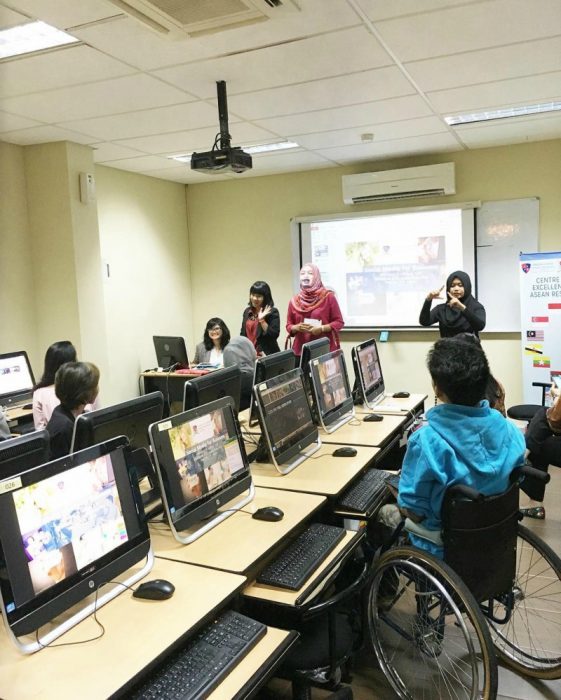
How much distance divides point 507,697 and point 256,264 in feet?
16.8

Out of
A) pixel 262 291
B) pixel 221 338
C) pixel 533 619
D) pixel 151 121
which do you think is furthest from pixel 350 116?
pixel 533 619

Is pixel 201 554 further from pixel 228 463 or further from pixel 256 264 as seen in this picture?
pixel 256 264

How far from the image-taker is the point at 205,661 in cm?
Result: 149

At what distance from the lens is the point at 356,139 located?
4922mm

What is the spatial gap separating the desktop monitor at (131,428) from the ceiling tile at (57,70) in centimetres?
175

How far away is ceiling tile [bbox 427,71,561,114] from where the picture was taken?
3590 mm

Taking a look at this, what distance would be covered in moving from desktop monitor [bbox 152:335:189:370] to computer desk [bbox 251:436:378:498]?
9.70ft

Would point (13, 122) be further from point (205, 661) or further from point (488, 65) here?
point (205, 661)

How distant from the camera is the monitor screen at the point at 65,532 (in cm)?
143

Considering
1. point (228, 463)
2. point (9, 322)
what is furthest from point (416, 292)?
point (228, 463)

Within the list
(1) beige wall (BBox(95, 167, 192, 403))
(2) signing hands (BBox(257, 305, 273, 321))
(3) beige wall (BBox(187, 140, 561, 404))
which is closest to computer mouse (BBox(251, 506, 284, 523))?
(1) beige wall (BBox(95, 167, 192, 403))

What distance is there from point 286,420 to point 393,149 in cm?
357

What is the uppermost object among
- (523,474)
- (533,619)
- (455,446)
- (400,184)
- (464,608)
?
(400,184)

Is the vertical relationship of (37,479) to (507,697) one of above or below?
above
